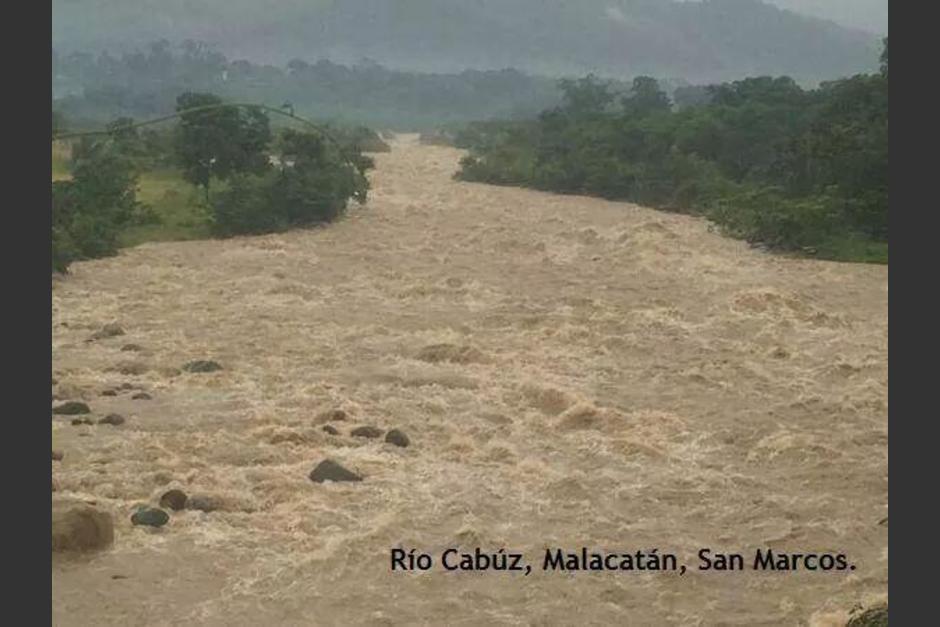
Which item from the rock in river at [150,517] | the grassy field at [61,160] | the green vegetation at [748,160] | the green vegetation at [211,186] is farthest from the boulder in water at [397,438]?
the grassy field at [61,160]

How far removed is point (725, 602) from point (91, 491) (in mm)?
4019

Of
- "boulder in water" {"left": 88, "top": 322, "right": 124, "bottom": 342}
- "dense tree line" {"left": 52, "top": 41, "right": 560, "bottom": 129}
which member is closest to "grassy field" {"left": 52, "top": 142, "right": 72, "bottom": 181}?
"boulder in water" {"left": 88, "top": 322, "right": 124, "bottom": 342}

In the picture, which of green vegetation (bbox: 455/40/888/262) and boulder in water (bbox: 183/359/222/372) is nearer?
boulder in water (bbox: 183/359/222/372)

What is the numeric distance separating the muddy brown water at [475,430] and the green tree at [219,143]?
3.66m

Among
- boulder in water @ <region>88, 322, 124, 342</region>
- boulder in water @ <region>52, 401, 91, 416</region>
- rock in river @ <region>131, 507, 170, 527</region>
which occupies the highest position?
boulder in water @ <region>88, 322, 124, 342</region>

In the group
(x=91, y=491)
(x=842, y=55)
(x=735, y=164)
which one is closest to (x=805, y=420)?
(x=91, y=491)

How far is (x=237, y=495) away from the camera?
754cm

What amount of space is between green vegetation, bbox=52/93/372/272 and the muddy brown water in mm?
1209

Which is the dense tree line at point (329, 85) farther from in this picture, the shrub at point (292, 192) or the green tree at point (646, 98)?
the shrub at point (292, 192)

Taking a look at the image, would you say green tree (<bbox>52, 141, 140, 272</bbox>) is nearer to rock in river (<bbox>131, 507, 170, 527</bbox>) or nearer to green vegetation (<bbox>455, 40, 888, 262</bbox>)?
rock in river (<bbox>131, 507, 170, 527</bbox>)

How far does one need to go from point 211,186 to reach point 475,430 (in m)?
14.1

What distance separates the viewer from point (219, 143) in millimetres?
19766

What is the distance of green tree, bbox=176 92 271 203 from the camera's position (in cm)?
1961

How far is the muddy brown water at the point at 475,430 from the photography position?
249 inches
